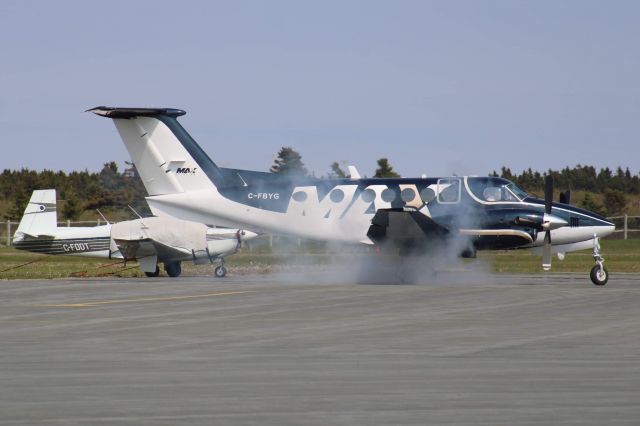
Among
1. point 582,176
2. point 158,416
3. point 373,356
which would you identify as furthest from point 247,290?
→ point 582,176

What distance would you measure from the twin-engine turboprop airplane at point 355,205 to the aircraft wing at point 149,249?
401 cm

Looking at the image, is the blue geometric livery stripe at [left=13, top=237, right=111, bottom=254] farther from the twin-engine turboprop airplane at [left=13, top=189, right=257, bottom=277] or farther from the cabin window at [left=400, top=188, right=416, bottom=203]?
the cabin window at [left=400, top=188, right=416, bottom=203]

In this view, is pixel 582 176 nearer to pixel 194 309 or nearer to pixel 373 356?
pixel 194 309

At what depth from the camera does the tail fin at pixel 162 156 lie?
33.1 m

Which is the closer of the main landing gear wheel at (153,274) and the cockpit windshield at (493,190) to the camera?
the cockpit windshield at (493,190)

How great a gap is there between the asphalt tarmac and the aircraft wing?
12.0 metres

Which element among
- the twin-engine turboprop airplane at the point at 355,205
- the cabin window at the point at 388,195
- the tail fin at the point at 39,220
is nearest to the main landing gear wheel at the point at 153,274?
the tail fin at the point at 39,220

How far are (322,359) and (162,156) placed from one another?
69.2 ft

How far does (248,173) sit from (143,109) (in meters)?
A: 4.21

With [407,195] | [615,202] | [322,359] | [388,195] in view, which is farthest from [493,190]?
[615,202]

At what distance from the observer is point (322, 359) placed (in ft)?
43.4

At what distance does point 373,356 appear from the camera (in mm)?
13570

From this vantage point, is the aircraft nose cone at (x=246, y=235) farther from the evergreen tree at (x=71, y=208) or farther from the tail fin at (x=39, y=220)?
the evergreen tree at (x=71, y=208)

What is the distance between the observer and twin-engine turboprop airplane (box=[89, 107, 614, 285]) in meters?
30.3
